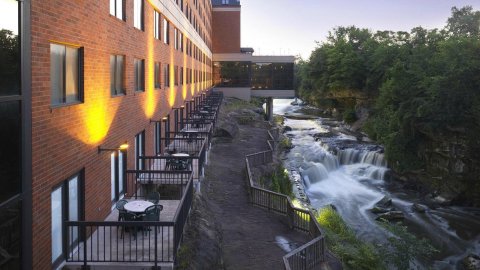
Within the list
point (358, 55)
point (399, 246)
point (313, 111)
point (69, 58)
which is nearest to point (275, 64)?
point (358, 55)

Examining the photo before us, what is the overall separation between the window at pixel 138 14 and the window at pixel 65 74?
684cm

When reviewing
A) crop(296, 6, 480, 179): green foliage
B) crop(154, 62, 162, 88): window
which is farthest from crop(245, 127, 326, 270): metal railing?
crop(296, 6, 480, 179): green foliage

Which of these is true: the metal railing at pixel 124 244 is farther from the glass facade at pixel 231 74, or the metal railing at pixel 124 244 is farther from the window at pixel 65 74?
the glass facade at pixel 231 74

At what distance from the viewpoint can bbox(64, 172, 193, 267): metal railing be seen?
357 inches

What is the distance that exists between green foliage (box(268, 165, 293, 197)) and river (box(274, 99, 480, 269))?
4.05ft

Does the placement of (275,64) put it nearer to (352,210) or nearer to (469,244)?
(352,210)

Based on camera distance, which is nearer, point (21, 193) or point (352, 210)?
point (21, 193)

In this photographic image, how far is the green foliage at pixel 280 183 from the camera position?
27036 mm

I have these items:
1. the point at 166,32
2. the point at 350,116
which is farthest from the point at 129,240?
the point at 350,116

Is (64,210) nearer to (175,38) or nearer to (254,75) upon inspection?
(175,38)

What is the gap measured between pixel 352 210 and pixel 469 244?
23.0ft

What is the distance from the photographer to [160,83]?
22344 mm

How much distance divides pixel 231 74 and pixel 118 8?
56.9m

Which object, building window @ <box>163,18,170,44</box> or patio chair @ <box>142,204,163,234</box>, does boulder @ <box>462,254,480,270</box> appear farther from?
building window @ <box>163,18,170,44</box>
